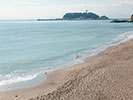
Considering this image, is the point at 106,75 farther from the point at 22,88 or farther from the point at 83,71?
the point at 22,88

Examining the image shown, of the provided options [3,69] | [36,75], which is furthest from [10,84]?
[3,69]

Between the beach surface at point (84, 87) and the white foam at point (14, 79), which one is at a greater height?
the beach surface at point (84, 87)

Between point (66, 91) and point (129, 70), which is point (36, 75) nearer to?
point (66, 91)

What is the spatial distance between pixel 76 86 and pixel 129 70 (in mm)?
4800

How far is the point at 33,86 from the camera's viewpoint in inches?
426

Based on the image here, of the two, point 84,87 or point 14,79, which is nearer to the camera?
point 84,87

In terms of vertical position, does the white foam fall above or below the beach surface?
below

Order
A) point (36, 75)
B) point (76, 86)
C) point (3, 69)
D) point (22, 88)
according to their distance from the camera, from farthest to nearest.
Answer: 1. point (3, 69)
2. point (36, 75)
3. point (22, 88)
4. point (76, 86)

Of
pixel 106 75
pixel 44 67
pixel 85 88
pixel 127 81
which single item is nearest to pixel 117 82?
pixel 127 81

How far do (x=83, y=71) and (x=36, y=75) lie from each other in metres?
3.75

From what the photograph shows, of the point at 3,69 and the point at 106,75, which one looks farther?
the point at 3,69

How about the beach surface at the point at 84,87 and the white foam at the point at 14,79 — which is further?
the white foam at the point at 14,79

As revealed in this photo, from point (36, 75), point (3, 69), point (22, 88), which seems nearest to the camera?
point (22, 88)

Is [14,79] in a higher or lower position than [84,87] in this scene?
lower
